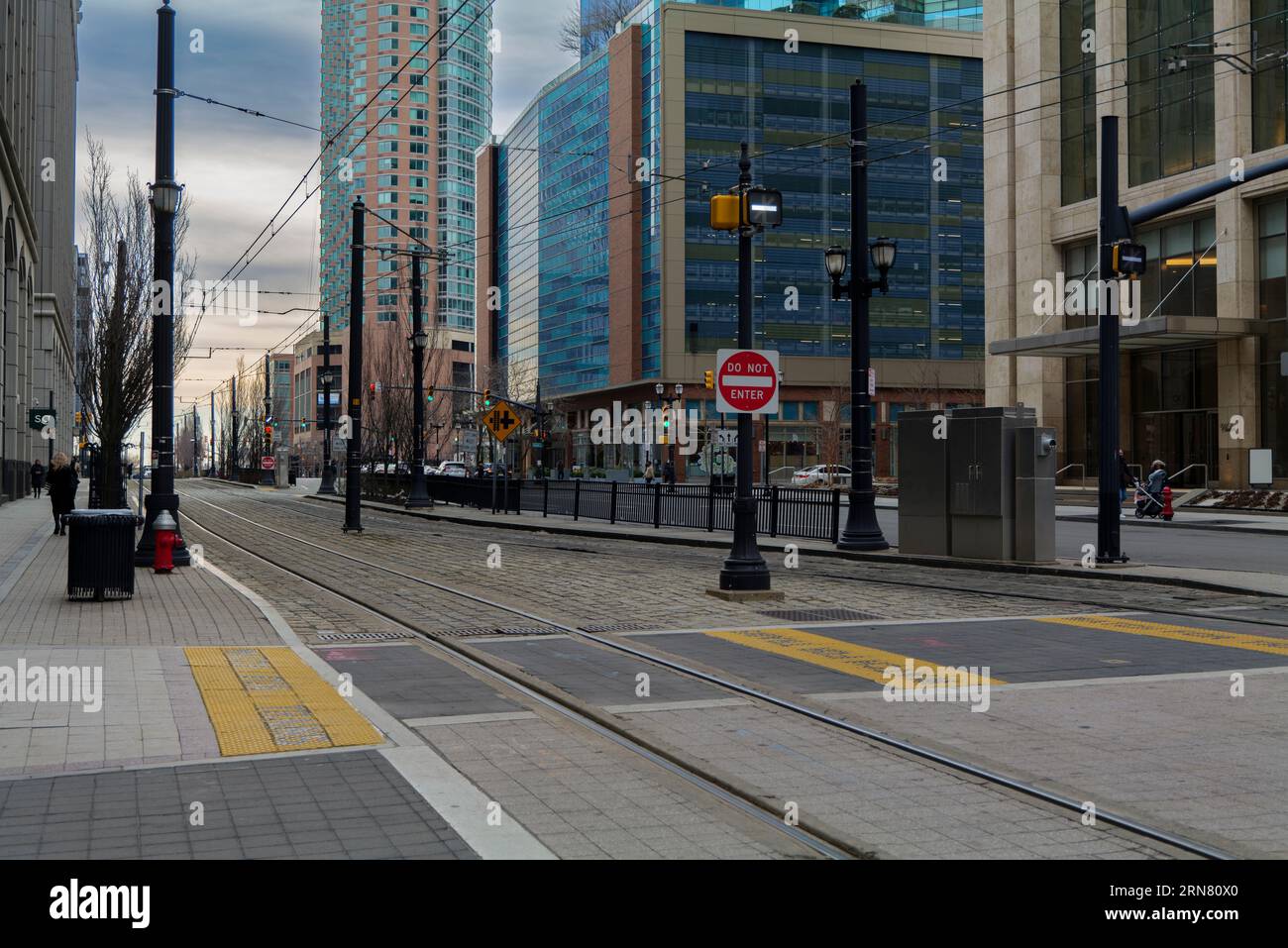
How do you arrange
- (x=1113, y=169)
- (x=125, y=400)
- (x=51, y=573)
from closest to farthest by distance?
(x=51, y=573)
(x=1113, y=169)
(x=125, y=400)

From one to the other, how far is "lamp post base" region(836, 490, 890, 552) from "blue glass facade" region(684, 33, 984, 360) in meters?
63.1

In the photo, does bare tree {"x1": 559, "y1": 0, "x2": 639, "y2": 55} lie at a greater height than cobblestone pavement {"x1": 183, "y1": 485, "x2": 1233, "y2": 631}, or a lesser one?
greater

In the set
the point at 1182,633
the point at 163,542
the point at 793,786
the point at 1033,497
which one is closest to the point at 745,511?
the point at 1182,633

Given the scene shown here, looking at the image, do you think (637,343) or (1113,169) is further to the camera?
(637,343)

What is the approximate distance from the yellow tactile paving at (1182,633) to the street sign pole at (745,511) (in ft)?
11.5

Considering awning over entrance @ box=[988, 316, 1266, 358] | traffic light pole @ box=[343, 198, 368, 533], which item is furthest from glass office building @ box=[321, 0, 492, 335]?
traffic light pole @ box=[343, 198, 368, 533]

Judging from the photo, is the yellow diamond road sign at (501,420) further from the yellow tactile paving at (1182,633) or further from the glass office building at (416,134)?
the glass office building at (416,134)

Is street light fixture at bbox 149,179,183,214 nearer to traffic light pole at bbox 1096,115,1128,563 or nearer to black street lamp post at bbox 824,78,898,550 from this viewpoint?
black street lamp post at bbox 824,78,898,550

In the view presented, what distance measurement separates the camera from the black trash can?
43.4 feet

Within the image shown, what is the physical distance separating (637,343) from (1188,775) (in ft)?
283

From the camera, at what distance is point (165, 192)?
17.6 m
